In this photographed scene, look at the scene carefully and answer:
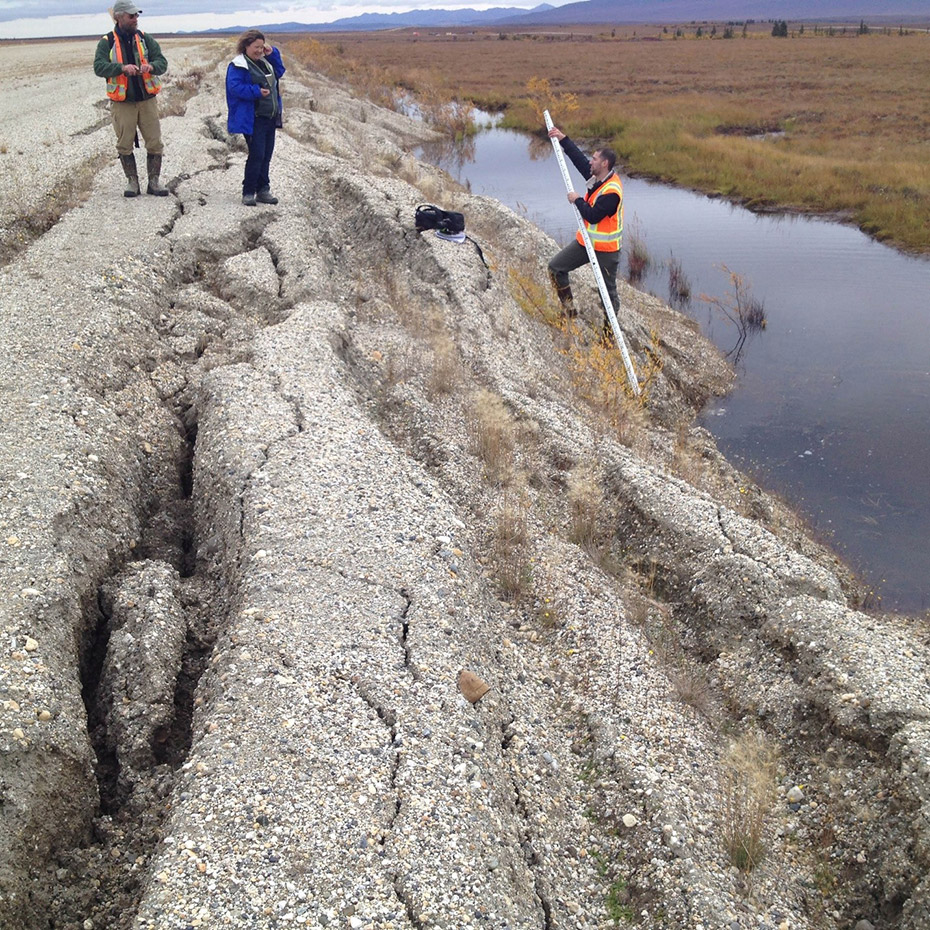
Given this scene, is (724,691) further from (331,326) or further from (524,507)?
(331,326)

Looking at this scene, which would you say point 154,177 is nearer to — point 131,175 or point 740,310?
point 131,175

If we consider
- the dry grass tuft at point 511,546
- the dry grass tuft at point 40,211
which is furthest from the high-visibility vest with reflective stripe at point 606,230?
the dry grass tuft at point 40,211

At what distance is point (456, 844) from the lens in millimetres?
2705

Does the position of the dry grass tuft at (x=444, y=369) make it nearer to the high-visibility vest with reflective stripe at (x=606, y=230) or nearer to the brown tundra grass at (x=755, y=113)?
the high-visibility vest with reflective stripe at (x=606, y=230)

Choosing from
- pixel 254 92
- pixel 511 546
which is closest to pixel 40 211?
pixel 254 92

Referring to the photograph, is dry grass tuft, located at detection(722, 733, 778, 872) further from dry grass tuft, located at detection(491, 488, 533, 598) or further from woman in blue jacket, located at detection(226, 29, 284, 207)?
woman in blue jacket, located at detection(226, 29, 284, 207)

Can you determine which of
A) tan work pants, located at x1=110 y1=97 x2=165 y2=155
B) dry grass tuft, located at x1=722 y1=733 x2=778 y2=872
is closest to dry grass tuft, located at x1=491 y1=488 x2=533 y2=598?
dry grass tuft, located at x1=722 y1=733 x2=778 y2=872

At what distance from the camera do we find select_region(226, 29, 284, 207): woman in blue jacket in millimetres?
7840

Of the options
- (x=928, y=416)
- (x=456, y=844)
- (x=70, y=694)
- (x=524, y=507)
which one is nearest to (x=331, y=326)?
(x=524, y=507)

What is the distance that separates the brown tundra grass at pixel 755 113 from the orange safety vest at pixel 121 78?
13814mm

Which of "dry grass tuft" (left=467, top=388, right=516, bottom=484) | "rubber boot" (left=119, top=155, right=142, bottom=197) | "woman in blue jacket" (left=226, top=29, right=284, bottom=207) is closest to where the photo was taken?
"dry grass tuft" (left=467, top=388, right=516, bottom=484)

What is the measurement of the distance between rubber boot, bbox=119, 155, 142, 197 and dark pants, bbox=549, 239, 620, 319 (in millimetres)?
5001

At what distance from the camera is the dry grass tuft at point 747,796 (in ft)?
10.9

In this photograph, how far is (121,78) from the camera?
7.81 m
